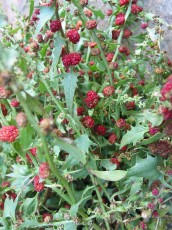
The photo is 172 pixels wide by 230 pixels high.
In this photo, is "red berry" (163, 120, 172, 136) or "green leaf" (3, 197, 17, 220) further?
"green leaf" (3, 197, 17, 220)

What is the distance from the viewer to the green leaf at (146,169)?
40.4 inches

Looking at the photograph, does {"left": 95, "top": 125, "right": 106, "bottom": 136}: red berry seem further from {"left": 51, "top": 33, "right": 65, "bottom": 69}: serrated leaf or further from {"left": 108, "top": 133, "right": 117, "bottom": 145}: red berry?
{"left": 51, "top": 33, "right": 65, "bottom": 69}: serrated leaf

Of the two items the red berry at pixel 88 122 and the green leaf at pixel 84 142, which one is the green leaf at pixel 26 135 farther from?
the red berry at pixel 88 122

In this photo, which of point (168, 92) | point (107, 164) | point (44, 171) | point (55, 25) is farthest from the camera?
point (107, 164)

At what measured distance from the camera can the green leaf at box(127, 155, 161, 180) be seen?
1026mm

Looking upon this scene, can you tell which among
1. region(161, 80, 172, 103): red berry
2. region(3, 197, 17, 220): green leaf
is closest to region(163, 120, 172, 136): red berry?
region(161, 80, 172, 103): red berry

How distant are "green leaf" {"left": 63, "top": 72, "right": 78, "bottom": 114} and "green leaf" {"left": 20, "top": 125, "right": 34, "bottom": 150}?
0.20m

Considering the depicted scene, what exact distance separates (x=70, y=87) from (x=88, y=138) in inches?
5.8

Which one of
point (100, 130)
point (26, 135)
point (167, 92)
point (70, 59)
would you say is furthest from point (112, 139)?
point (167, 92)

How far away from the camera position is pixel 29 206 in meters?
1.20

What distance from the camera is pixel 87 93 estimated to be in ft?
4.05

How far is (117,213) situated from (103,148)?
0.21m

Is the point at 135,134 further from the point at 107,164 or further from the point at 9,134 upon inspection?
the point at 9,134

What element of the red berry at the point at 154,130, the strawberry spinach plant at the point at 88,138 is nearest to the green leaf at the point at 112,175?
the strawberry spinach plant at the point at 88,138
